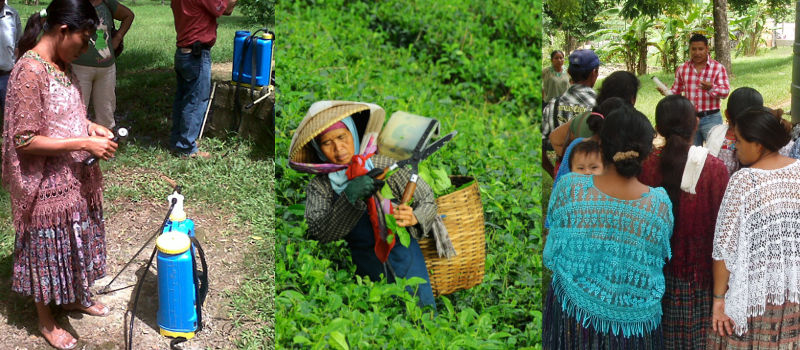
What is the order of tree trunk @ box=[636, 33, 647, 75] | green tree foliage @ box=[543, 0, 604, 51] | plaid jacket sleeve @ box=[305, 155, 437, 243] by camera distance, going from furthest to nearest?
green tree foliage @ box=[543, 0, 604, 51], tree trunk @ box=[636, 33, 647, 75], plaid jacket sleeve @ box=[305, 155, 437, 243]

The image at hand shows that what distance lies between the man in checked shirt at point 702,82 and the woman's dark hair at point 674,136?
0.50 metres

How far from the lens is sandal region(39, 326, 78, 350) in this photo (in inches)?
141

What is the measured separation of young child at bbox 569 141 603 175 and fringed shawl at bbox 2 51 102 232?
6.72ft

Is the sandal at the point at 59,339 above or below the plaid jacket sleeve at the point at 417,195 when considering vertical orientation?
below

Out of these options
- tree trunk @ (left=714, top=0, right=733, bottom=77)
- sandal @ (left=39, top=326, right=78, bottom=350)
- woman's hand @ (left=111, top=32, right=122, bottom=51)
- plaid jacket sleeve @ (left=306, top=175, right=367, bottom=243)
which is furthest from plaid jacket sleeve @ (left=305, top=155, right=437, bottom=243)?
woman's hand @ (left=111, top=32, right=122, bottom=51)

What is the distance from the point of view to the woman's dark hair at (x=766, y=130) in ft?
8.83

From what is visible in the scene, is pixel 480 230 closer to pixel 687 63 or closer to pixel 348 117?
pixel 348 117

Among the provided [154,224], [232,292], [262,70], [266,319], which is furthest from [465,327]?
[262,70]

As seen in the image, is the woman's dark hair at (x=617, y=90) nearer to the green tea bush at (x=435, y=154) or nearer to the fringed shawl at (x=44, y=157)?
the green tea bush at (x=435, y=154)

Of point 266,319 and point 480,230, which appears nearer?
point 480,230

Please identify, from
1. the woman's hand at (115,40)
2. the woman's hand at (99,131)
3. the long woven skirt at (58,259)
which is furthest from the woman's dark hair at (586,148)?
the woman's hand at (115,40)

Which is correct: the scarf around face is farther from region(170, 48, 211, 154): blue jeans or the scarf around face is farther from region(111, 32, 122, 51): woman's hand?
region(111, 32, 122, 51): woman's hand

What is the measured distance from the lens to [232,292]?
410cm

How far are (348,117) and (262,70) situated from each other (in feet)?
10.3
